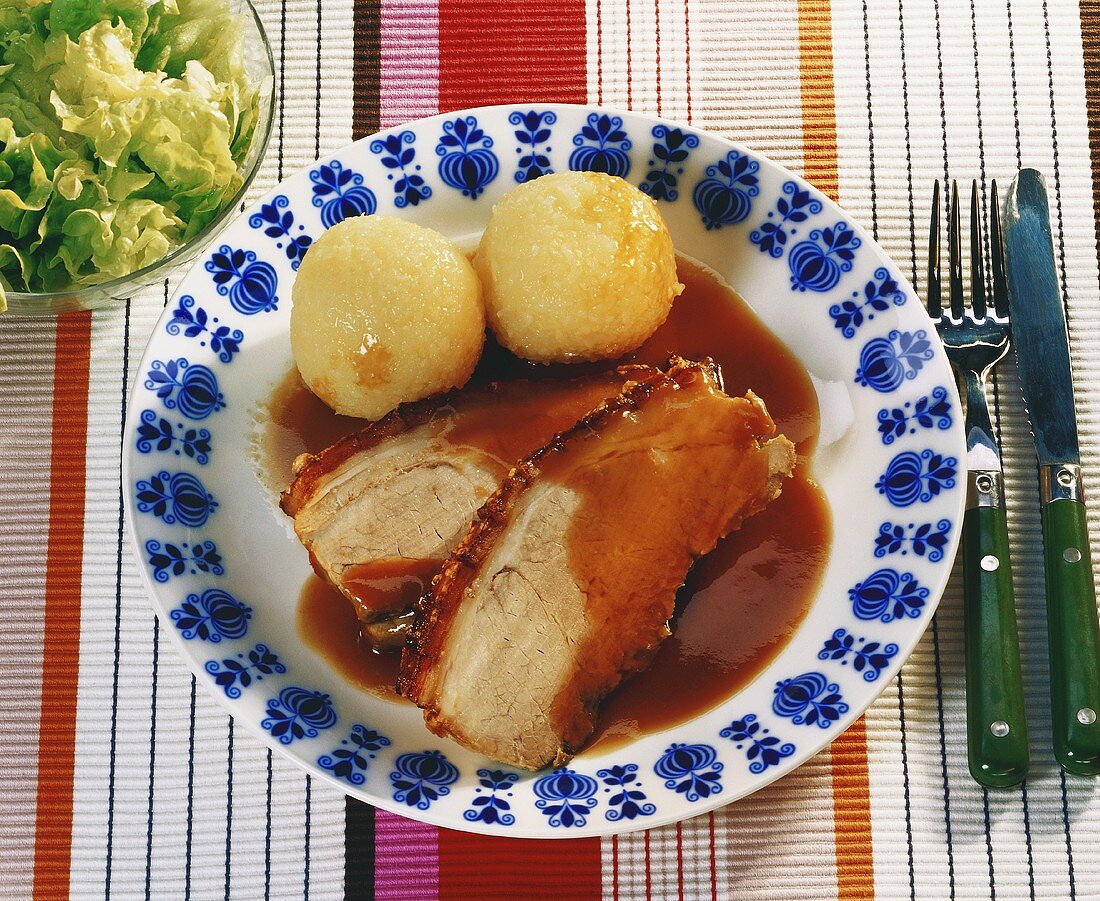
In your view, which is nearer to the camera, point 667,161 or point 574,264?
point 574,264

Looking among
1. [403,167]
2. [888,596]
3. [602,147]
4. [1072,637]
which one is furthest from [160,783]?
[1072,637]

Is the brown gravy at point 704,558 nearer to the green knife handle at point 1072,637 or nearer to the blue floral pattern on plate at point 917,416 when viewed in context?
the blue floral pattern on plate at point 917,416

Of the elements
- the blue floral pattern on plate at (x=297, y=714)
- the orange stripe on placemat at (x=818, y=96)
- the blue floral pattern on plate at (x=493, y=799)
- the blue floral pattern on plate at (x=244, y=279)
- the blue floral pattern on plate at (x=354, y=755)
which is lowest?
the blue floral pattern on plate at (x=493, y=799)

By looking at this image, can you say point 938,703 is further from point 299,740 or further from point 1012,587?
point 299,740

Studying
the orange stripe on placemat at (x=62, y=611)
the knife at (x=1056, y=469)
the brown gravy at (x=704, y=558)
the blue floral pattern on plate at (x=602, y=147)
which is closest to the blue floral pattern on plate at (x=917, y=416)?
the brown gravy at (x=704, y=558)

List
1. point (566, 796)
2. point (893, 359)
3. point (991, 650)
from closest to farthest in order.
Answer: point (566, 796), point (991, 650), point (893, 359)

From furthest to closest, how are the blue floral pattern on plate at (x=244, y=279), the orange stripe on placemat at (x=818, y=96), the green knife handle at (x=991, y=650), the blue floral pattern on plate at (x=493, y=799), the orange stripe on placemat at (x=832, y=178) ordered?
the orange stripe on placemat at (x=818, y=96), the blue floral pattern on plate at (x=244, y=279), the orange stripe on placemat at (x=832, y=178), the green knife handle at (x=991, y=650), the blue floral pattern on plate at (x=493, y=799)

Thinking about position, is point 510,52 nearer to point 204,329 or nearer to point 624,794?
point 204,329
